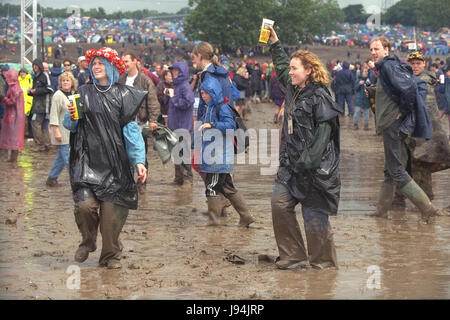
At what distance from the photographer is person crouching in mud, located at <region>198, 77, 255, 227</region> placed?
953 cm

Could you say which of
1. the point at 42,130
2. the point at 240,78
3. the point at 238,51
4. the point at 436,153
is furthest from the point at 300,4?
the point at 436,153

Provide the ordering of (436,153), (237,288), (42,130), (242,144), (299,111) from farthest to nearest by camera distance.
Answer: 1. (42,130)
2. (436,153)
3. (242,144)
4. (299,111)
5. (237,288)

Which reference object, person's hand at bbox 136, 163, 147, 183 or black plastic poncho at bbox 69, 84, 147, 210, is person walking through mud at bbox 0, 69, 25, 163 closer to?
black plastic poncho at bbox 69, 84, 147, 210

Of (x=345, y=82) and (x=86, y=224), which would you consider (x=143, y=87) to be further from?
(x=345, y=82)

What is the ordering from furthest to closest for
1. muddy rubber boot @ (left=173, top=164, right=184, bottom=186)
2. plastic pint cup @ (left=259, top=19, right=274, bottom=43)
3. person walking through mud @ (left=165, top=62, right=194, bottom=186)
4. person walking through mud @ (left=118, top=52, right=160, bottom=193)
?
muddy rubber boot @ (left=173, top=164, right=184, bottom=186)
person walking through mud @ (left=165, top=62, right=194, bottom=186)
person walking through mud @ (left=118, top=52, right=160, bottom=193)
plastic pint cup @ (left=259, top=19, right=274, bottom=43)

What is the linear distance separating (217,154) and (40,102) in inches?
336

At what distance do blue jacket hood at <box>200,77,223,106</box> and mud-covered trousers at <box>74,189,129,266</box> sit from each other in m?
2.30

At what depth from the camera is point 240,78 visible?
943 inches

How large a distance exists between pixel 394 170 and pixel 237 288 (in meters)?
3.54

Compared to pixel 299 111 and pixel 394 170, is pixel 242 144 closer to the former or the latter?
pixel 394 170

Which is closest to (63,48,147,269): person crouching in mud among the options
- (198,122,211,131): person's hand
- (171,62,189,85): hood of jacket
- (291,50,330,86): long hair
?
(291,50,330,86): long hair

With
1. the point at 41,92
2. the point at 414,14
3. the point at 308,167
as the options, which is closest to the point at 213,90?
the point at 308,167
